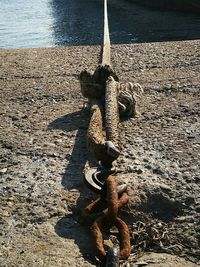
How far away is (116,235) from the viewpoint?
2178 mm

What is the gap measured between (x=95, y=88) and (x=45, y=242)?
7.13ft

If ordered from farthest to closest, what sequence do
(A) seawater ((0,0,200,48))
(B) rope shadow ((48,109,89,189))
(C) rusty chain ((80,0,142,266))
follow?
(A) seawater ((0,0,200,48)), (B) rope shadow ((48,109,89,189)), (C) rusty chain ((80,0,142,266))

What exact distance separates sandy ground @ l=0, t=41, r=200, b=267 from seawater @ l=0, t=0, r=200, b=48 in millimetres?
6539

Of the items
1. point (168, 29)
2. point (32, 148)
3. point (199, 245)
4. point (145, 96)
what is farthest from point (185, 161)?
point (168, 29)

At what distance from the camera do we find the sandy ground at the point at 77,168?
86.7 inches

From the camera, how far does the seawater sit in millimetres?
11945

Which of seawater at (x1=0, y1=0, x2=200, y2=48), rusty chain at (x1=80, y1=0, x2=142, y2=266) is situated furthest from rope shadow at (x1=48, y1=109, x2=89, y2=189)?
seawater at (x1=0, y1=0, x2=200, y2=48)

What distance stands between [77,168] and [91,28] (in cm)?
1225

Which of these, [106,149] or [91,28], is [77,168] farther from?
[91,28]

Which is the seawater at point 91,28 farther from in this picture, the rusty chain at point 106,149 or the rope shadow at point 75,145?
the rope shadow at point 75,145

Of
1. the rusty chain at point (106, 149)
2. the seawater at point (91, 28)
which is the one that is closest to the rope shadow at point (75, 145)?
the rusty chain at point (106, 149)

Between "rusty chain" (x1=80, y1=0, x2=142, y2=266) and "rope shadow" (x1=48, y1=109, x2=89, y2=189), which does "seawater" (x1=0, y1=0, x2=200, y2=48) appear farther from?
"rope shadow" (x1=48, y1=109, x2=89, y2=189)

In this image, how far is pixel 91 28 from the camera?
48.1 ft

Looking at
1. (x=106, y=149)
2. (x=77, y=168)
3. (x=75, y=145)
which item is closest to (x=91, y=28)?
(x=75, y=145)
